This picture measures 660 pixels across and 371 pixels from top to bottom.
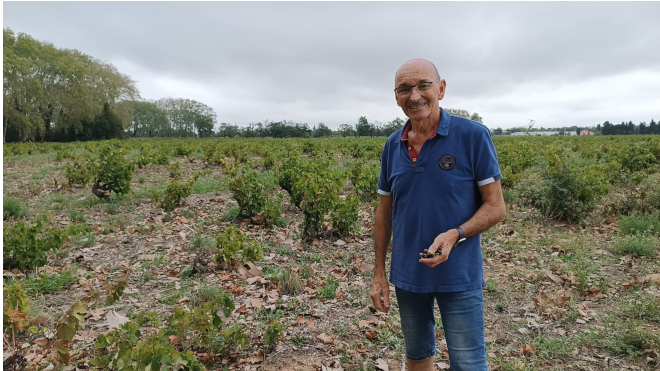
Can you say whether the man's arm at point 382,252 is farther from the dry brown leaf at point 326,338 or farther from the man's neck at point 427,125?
the dry brown leaf at point 326,338

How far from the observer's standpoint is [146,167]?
15.7 m

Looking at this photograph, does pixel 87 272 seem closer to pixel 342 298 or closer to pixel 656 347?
pixel 342 298

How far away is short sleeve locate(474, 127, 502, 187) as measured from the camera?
203cm

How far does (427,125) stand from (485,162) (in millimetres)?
375

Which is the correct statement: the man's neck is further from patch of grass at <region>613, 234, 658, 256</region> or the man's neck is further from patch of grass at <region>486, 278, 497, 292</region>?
patch of grass at <region>613, 234, 658, 256</region>

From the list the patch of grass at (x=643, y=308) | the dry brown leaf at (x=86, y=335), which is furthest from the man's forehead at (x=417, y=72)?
the patch of grass at (x=643, y=308)

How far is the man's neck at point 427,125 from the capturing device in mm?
2189

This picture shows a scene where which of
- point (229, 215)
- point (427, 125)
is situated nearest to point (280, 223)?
point (229, 215)

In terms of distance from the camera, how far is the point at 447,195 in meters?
2.07

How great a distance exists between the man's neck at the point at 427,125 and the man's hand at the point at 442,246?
570 mm

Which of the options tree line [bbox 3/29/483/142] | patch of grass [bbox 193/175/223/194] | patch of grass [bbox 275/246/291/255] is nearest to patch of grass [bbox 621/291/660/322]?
patch of grass [bbox 275/246/291/255]

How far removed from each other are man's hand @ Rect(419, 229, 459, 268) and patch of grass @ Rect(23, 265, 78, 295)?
14.9 feet

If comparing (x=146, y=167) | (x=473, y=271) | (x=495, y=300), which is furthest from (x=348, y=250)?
(x=146, y=167)

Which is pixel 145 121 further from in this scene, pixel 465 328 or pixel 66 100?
pixel 465 328
